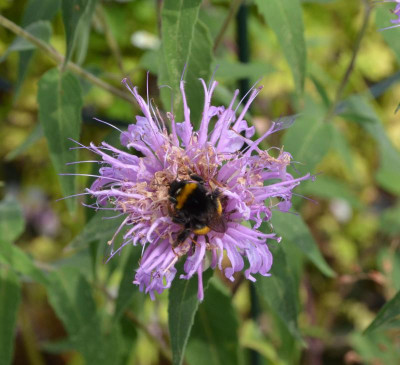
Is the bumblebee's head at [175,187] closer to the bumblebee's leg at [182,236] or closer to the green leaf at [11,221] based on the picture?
the bumblebee's leg at [182,236]

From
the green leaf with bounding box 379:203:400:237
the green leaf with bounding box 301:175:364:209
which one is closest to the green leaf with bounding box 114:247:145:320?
the green leaf with bounding box 301:175:364:209

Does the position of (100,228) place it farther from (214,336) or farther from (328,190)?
(328,190)

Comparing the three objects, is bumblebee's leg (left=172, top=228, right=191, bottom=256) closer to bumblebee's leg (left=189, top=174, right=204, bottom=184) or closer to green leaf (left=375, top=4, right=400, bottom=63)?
bumblebee's leg (left=189, top=174, right=204, bottom=184)

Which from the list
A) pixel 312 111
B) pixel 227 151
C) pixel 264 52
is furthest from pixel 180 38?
pixel 264 52

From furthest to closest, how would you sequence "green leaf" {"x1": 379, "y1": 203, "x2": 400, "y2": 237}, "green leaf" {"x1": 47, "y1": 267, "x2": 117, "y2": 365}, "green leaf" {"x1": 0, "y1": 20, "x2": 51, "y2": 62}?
"green leaf" {"x1": 379, "y1": 203, "x2": 400, "y2": 237}
"green leaf" {"x1": 47, "y1": 267, "x2": 117, "y2": 365}
"green leaf" {"x1": 0, "y1": 20, "x2": 51, "y2": 62}

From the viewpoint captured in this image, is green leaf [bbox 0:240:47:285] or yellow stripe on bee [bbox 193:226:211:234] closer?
yellow stripe on bee [bbox 193:226:211:234]

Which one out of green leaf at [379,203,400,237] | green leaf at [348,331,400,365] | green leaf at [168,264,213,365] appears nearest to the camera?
green leaf at [168,264,213,365]

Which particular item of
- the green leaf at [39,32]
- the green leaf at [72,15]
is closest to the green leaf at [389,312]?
the green leaf at [72,15]

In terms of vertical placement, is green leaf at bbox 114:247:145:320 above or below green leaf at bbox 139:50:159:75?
below

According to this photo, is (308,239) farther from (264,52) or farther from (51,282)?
(264,52)
